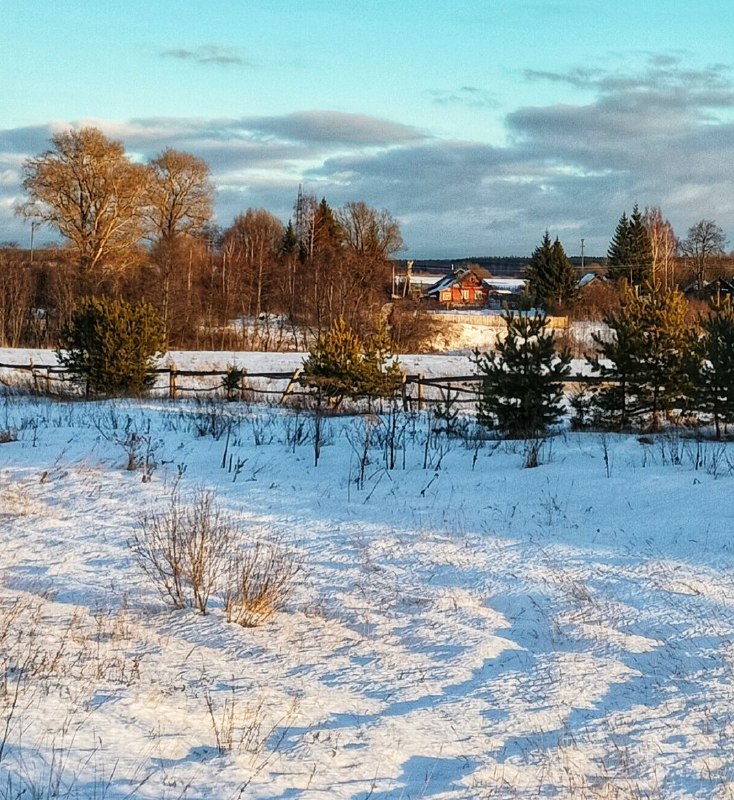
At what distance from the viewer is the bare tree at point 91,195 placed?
138 feet

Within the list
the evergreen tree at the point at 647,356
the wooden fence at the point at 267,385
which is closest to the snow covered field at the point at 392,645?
the evergreen tree at the point at 647,356

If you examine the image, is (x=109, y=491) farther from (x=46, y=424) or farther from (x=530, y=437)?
(x=530, y=437)

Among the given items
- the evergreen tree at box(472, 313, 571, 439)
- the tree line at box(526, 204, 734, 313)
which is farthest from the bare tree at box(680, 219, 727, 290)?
the evergreen tree at box(472, 313, 571, 439)

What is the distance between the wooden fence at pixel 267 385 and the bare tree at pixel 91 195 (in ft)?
55.7

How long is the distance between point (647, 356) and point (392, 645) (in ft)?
38.3

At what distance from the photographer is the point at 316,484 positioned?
32.7 ft

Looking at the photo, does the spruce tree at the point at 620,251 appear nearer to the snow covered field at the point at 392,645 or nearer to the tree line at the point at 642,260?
the tree line at the point at 642,260

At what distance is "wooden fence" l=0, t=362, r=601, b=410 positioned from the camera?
1930 centimetres

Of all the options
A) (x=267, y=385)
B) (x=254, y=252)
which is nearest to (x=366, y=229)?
(x=254, y=252)

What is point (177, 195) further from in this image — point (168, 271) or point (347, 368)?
point (347, 368)

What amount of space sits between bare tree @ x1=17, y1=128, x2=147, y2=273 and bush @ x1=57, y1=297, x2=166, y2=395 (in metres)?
24.3

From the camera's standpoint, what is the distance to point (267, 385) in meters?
26.8

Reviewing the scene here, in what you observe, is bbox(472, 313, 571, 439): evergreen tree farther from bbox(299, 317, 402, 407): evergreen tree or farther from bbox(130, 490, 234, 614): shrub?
bbox(130, 490, 234, 614): shrub

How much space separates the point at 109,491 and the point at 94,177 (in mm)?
37211
